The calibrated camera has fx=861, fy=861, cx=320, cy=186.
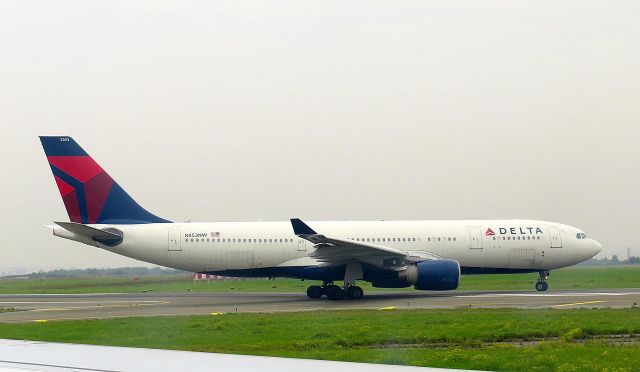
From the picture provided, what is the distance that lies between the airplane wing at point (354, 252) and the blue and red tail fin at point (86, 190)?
7016mm

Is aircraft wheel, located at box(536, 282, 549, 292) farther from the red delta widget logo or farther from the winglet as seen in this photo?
the winglet

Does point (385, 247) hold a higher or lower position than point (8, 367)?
higher

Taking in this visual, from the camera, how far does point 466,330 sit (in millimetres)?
17406

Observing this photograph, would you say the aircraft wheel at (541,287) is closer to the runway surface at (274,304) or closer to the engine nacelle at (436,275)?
the runway surface at (274,304)

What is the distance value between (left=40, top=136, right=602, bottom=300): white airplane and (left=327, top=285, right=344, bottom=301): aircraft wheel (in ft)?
0.12

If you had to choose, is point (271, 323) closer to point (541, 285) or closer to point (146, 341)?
point (146, 341)

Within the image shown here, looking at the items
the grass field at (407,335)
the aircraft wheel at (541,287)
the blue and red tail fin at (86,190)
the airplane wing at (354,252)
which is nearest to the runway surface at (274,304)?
the airplane wing at (354,252)

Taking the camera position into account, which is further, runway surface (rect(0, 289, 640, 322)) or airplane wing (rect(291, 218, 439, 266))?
airplane wing (rect(291, 218, 439, 266))

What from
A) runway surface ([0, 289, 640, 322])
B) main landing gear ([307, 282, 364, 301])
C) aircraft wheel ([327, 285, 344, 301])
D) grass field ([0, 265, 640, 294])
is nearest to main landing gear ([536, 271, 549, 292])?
grass field ([0, 265, 640, 294])

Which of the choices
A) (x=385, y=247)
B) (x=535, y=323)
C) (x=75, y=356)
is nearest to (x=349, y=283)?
(x=385, y=247)

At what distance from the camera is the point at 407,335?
17062 millimetres

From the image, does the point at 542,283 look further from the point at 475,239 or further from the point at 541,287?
the point at 475,239

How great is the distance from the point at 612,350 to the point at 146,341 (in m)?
9.00

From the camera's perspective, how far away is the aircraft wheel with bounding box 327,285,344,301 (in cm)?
3155
